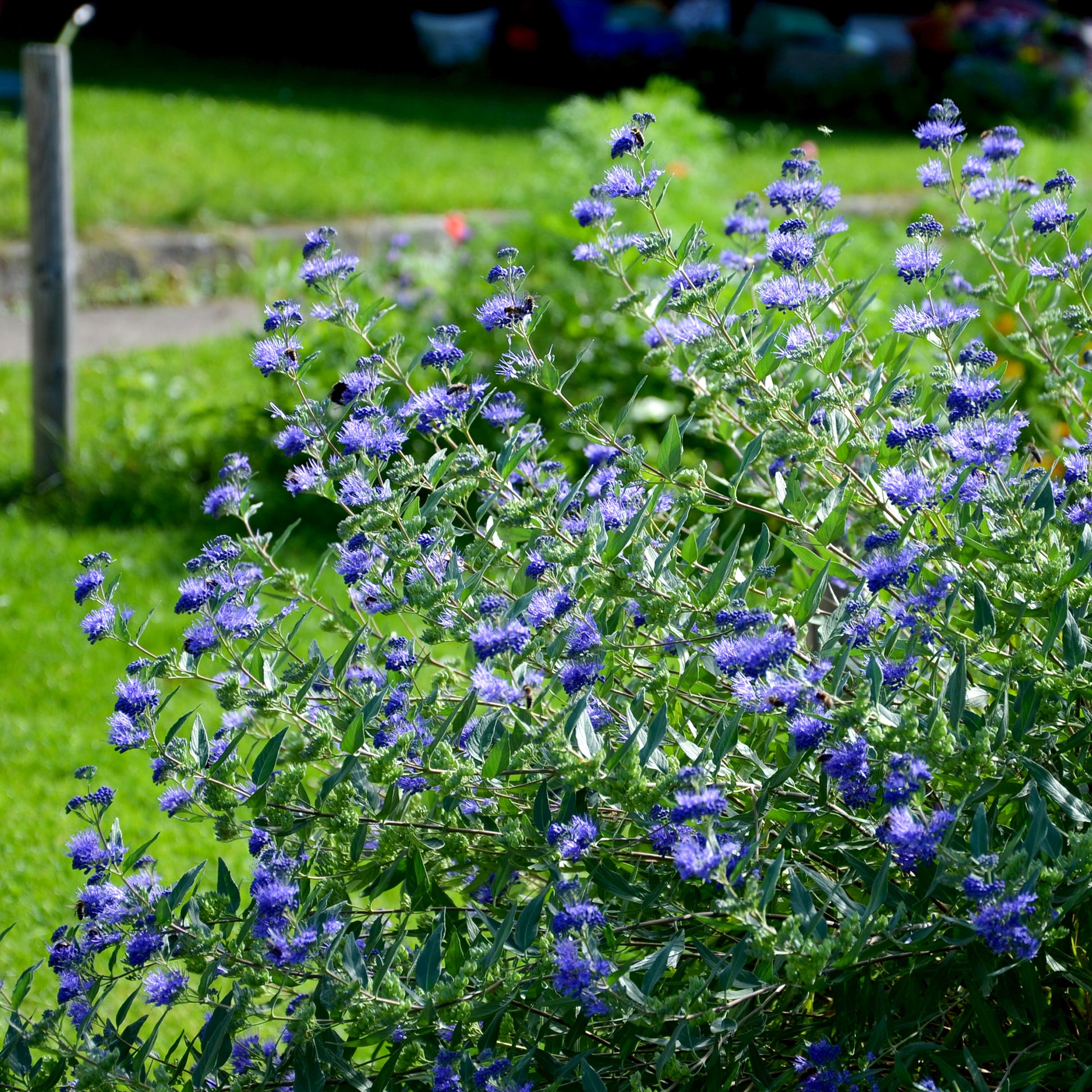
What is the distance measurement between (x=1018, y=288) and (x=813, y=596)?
0.81 m

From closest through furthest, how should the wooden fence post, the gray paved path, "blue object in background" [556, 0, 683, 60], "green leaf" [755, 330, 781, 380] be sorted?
"green leaf" [755, 330, 781, 380]
the wooden fence post
the gray paved path
"blue object in background" [556, 0, 683, 60]

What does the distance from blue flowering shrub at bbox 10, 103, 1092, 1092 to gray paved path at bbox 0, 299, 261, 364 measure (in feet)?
15.6

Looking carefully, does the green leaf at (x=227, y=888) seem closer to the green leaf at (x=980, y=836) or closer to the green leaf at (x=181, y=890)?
the green leaf at (x=181, y=890)

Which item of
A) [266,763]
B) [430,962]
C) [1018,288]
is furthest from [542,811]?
[1018,288]

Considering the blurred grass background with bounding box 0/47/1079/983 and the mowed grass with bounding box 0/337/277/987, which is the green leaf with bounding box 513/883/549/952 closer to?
the mowed grass with bounding box 0/337/277/987

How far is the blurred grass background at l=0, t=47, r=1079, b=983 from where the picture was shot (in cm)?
364

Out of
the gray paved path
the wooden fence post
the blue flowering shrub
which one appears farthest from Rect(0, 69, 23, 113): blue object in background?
the blue flowering shrub

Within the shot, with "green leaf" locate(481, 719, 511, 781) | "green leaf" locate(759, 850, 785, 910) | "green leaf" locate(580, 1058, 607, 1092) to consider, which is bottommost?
"green leaf" locate(580, 1058, 607, 1092)

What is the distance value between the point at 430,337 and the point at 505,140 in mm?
9726

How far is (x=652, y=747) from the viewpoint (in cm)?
160

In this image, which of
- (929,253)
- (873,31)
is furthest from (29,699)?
(873,31)

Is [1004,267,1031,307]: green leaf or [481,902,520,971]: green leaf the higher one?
[1004,267,1031,307]: green leaf

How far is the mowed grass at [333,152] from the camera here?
7.71 metres

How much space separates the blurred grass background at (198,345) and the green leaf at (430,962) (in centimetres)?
160
